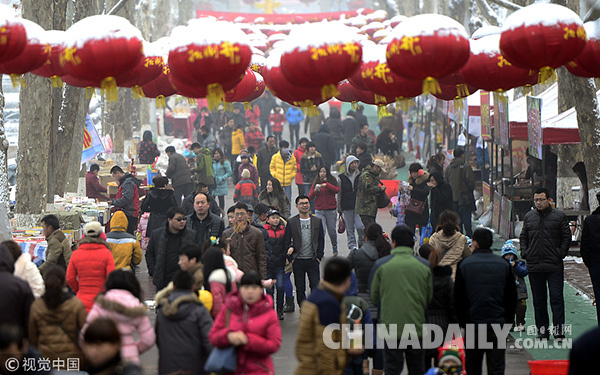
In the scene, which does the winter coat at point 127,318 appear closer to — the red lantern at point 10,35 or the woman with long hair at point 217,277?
the woman with long hair at point 217,277

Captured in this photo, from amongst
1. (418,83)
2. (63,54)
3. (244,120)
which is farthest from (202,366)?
(244,120)

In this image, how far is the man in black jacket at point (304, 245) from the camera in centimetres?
1213

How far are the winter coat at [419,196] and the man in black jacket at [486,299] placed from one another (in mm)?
7675

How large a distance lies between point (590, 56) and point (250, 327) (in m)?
4.65

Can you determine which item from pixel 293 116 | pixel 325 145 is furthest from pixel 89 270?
pixel 293 116

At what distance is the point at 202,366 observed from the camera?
7.09 m

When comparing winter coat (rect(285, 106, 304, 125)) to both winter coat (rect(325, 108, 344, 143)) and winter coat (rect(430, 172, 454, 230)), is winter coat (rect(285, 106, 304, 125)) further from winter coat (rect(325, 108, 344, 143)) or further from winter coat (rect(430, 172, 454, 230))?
winter coat (rect(430, 172, 454, 230))

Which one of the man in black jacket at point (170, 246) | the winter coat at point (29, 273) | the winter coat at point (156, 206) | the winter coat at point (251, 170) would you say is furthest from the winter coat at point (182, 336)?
the winter coat at point (251, 170)

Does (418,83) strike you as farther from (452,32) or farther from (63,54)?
(63,54)

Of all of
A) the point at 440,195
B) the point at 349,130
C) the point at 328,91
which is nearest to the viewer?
the point at 328,91

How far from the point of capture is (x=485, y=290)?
8062mm

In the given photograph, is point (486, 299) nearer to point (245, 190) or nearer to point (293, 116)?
point (245, 190)

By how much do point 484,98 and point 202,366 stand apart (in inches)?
564

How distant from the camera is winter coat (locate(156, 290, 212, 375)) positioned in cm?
695
